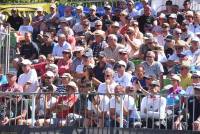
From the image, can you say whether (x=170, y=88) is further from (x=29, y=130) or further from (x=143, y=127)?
(x=29, y=130)

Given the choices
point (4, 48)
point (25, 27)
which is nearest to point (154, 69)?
point (4, 48)

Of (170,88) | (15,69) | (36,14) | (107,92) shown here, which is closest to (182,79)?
(170,88)

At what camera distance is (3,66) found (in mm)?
21359

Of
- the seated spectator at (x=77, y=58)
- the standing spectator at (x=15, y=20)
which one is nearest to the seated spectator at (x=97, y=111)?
the seated spectator at (x=77, y=58)

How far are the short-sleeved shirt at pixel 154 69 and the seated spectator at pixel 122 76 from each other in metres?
0.68

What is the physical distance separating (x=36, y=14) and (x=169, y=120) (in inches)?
419

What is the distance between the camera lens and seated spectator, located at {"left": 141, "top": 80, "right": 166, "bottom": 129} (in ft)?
51.5

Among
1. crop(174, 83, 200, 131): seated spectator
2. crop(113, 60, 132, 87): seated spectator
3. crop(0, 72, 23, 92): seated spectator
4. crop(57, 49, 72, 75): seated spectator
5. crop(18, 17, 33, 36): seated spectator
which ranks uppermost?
crop(18, 17, 33, 36): seated spectator

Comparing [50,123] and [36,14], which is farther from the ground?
[36,14]

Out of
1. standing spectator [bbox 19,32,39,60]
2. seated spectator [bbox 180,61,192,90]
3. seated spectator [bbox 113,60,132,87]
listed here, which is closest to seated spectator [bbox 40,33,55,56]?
standing spectator [bbox 19,32,39,60]

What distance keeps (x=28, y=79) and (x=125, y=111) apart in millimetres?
3727

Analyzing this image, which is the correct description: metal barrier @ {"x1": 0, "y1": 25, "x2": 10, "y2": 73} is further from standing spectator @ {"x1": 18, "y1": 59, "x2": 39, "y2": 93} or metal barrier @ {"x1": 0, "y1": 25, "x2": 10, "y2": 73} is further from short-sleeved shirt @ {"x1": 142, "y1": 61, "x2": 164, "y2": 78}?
short-sleeved shirt @ {"x1": 142, "y1": 61, "x2": 164, "y2": 78}

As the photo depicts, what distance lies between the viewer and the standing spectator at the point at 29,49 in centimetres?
2186

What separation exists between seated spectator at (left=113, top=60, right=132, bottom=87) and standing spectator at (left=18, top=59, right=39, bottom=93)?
186cm
